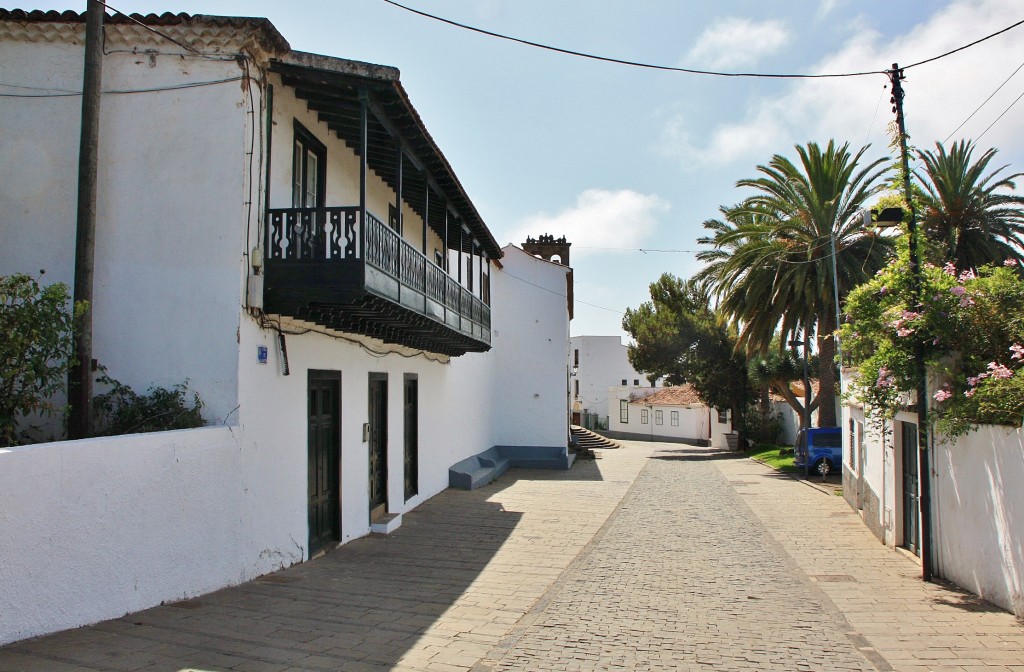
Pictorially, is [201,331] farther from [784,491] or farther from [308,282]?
[784,491]

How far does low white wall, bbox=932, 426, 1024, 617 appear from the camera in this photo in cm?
688

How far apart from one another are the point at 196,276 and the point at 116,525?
2826 mm

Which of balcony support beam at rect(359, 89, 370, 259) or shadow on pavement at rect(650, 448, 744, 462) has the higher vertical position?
balcony support beam at rect(359, 89, 370, 259)

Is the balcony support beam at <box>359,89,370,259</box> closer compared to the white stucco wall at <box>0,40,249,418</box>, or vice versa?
the white stucco wall at <box>0,40,249,418</box>

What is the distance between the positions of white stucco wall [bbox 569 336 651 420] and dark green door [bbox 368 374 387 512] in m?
49.1

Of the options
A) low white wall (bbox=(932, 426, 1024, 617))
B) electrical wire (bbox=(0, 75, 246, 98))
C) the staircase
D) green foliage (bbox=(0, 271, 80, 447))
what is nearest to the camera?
green foliage (bbox=(0, 271, 80, 447))

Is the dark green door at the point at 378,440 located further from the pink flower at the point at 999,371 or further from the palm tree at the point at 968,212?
the palm tree at the point at 968,212

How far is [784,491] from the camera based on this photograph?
19.5 meters

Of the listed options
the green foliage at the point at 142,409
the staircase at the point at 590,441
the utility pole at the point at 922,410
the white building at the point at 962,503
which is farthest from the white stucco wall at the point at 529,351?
the green foliage at the point at 142,409

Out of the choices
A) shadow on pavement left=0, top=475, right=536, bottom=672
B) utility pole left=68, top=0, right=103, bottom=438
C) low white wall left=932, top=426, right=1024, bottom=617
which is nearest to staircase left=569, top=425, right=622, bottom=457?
shadow on pavement left=0, top=475, right=536, bottom=672

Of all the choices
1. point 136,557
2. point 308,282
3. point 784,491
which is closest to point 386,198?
point 308,282

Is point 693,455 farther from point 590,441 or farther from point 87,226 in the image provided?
point 87,226

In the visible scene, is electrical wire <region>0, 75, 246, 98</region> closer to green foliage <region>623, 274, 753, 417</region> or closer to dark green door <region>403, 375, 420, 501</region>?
dark green door <region>403, 375, 420, 501</region>

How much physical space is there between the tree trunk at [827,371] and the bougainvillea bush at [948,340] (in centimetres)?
1333
